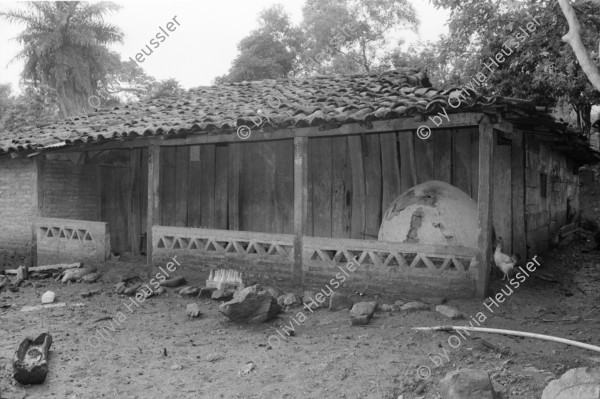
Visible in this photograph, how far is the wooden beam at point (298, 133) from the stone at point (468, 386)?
Answer: 359 cm

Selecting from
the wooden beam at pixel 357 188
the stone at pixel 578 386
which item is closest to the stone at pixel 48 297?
the wooden beam at pixel 357 188

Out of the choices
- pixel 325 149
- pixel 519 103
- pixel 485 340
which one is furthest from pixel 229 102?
pixel 485 340

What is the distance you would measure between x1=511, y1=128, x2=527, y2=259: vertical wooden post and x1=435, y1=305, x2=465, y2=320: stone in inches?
116

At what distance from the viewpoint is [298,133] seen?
7770mm

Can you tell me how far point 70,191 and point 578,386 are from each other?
1084 cm

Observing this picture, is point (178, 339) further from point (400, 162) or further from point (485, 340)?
point (400, 162)

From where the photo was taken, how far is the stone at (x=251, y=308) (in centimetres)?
646

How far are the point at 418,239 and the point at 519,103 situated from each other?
2.39 meters

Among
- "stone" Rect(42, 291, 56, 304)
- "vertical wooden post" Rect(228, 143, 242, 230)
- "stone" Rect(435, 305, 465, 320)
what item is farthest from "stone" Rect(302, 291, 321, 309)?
"stone" Rect(42, 291, 56, 304)

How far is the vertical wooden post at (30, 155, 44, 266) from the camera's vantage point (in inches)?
421

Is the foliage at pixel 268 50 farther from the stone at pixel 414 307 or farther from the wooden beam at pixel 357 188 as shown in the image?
the stone at pixel 414 307

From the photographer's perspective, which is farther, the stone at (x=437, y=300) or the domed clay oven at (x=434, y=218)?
the domed clay oven at (x=434, y=218)

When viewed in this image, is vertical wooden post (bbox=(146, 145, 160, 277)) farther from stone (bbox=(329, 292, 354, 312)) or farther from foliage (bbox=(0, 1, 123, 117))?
foliage (bbox=(0, 1, 123, 117))

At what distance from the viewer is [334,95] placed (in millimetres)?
9055
